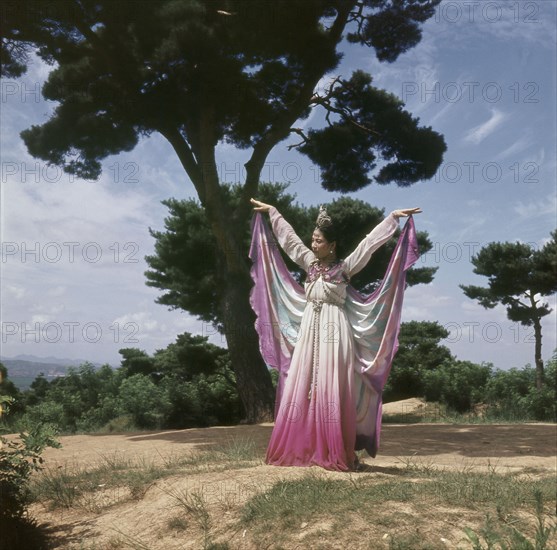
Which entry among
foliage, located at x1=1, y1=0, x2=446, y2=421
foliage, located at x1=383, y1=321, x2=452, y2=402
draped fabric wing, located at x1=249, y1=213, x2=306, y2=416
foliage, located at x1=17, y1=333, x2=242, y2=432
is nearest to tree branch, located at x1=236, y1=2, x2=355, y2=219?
foliage, located at x1=1, y1=0, x2=446, y2=421

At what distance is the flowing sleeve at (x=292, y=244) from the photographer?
605 centimetres

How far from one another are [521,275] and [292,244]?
14.0m

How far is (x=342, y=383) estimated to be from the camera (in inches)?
217

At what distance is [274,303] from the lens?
6.36 m

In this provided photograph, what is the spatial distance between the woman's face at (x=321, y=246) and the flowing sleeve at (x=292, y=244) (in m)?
0.14

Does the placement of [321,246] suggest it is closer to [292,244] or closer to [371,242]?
[292,244]

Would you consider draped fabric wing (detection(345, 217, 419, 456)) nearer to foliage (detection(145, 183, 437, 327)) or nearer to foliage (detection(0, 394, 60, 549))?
foliage (detection(0, 394, 60, 549))

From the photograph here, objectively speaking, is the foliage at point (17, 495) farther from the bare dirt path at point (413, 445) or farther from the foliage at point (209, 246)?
the foliage at point (209, 246)

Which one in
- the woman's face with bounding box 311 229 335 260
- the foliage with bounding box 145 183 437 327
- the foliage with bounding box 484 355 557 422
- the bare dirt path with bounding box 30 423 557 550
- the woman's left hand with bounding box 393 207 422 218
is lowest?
the bare dirt path with bounding box 30 423 557 550

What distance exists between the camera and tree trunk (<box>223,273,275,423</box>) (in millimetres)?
10828

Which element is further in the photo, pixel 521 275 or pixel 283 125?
pixel 521 275

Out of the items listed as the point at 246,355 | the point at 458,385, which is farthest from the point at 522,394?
the point at 246,355

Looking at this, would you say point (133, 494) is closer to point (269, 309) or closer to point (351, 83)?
point (269, 309)

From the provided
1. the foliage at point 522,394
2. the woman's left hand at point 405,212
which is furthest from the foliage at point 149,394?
the woman's left hand at point 405,212
